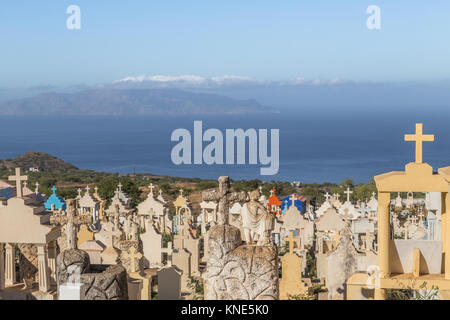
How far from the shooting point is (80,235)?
15.2 m

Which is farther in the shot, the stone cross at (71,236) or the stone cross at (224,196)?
the stone cross at (224,196)

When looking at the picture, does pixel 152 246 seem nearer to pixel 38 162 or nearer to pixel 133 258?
pixel 133 258

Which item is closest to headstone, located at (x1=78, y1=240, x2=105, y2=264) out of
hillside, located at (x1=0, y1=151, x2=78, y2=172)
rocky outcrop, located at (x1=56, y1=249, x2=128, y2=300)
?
rocky outcrop, located at (x1=56, y1=249, x2=128, y2=300)

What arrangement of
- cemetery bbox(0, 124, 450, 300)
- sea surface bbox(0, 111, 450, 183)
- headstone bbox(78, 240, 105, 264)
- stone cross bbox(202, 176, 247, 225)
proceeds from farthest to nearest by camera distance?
sea surface bbox(0, 111, 450, 183) → headstone bbox(78, 240, 105, 264) → stone cross bbox(202, 176, 247, 225) → cemetery bbox(0, 124, 450, 300)

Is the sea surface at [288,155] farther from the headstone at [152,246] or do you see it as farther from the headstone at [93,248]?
the headstone at [93,248]

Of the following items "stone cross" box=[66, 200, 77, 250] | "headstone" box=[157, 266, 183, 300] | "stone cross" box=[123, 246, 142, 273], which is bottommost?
"headstone" box=[157, 266, 183, 300]

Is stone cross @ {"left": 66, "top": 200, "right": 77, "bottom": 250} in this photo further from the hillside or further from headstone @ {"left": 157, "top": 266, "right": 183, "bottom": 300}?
the hillside

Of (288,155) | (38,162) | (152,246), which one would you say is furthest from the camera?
(288,155)

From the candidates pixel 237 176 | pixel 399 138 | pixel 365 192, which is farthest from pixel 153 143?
pixel 365 192

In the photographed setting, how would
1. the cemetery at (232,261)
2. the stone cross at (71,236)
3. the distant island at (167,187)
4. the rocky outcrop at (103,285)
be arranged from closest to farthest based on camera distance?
the rocky outcrop at (103,285)
the cemetery at (232,261)
the stone cross at (71,236)
the distant island at (167,187)

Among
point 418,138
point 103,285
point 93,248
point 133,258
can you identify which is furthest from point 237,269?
point 93,248

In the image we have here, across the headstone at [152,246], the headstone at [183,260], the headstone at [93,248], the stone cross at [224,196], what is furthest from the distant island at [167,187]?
the stone cross at [224,196]

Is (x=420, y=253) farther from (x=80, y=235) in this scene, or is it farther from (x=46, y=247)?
(x=80, y=235)

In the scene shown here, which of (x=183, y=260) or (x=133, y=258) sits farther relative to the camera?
(x=183, y=260)
